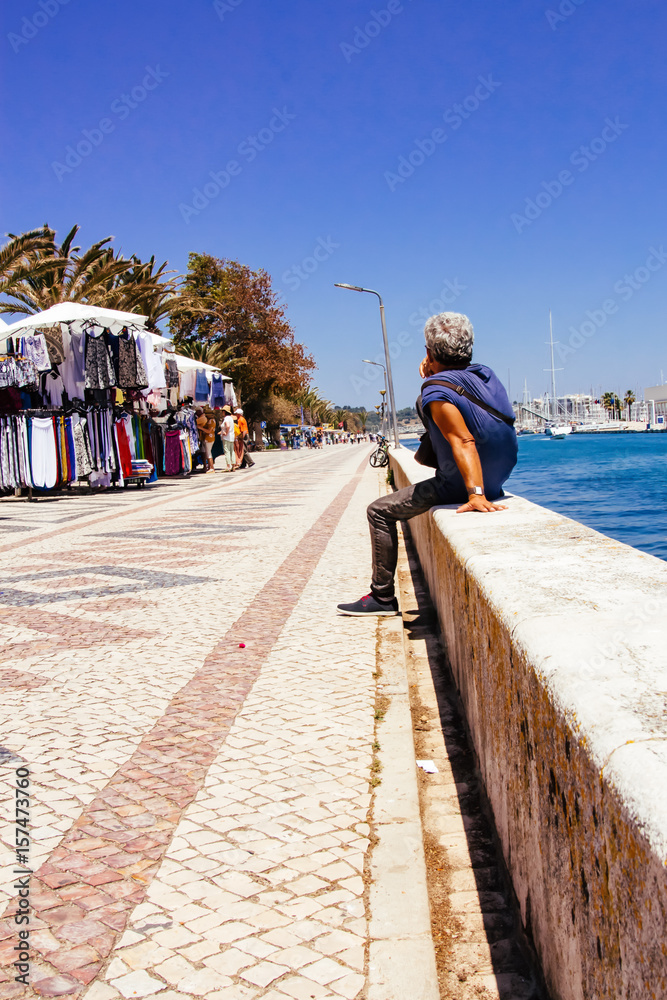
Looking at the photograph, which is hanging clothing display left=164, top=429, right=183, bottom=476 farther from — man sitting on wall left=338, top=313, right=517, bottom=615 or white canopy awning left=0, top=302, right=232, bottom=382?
man sitting on wall left=338, top=313, right=517, bottom=615

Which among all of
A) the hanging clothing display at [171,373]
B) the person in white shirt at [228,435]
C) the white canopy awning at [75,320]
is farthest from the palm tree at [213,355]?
the white canopy awning at [75,320]

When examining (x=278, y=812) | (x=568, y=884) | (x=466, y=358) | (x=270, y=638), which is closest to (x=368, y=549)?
(x=270, y=638)

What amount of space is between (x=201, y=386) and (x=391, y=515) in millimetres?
18278

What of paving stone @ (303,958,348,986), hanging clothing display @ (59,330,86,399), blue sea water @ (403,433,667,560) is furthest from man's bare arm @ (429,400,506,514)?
hanging clothing display @ (59,330,86,399)

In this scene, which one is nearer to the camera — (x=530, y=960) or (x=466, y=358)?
(x=530, y=960)

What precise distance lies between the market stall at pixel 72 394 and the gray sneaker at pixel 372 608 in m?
11.3

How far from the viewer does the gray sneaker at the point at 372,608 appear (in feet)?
17.4

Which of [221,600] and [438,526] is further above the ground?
[438,526]

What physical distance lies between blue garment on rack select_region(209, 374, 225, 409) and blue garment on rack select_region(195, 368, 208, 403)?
0.72 m

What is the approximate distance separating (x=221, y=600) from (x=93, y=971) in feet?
13.3

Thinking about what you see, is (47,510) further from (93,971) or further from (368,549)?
(93,971)

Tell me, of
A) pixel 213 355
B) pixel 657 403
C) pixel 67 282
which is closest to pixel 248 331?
pixel 213 355

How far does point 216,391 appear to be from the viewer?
2384cm

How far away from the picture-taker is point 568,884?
1.45 m
